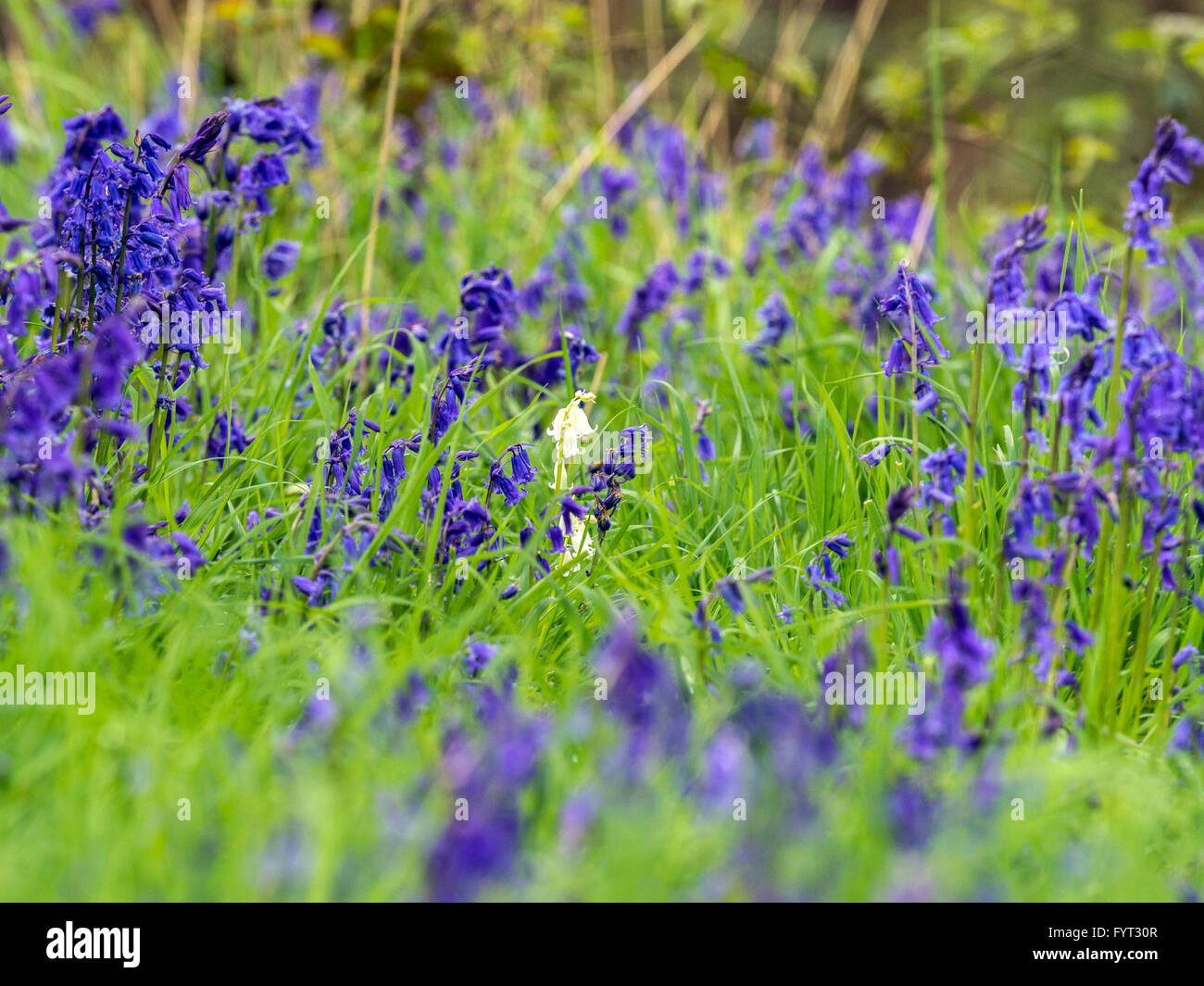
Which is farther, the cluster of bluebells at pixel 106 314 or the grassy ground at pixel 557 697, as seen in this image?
the cluster of bluebells at pixel 106 314

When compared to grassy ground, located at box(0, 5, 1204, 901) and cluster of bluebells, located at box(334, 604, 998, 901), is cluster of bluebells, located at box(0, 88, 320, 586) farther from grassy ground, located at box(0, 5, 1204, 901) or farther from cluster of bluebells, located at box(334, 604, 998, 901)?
cluster of bluebells, located at box(334, 604, 998, 901)

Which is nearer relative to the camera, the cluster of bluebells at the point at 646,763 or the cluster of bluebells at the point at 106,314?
the cluster of bluebells at the point at 646,763

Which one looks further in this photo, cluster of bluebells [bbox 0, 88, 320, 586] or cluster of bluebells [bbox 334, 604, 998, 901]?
cluster of bluebells [bbox 0, 88, 320, 586]

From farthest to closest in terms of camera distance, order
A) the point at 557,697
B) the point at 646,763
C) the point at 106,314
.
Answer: the point at 106,314 → the point at 557,697 → the point at 646,763

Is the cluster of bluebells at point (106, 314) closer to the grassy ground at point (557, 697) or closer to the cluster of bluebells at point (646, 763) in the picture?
the grassy ground at point (557, 697)

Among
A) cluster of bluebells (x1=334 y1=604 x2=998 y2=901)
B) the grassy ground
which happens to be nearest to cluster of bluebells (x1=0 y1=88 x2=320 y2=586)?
the grassy ground

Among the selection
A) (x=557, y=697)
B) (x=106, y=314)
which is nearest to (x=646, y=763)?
(x=557, y=697)

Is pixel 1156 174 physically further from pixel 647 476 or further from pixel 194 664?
pixel 194 664

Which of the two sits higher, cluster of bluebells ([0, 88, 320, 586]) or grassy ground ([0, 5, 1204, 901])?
cluster of bluebells ([0, 88, 320, 586])

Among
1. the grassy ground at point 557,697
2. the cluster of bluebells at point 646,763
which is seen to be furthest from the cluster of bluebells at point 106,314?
the cluster of bluebells at point 646,763

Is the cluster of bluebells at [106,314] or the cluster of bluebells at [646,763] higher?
the cluster of bluebells at [106,314]

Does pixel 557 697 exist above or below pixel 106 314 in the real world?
below

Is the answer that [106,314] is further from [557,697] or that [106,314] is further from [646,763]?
[646,763]
